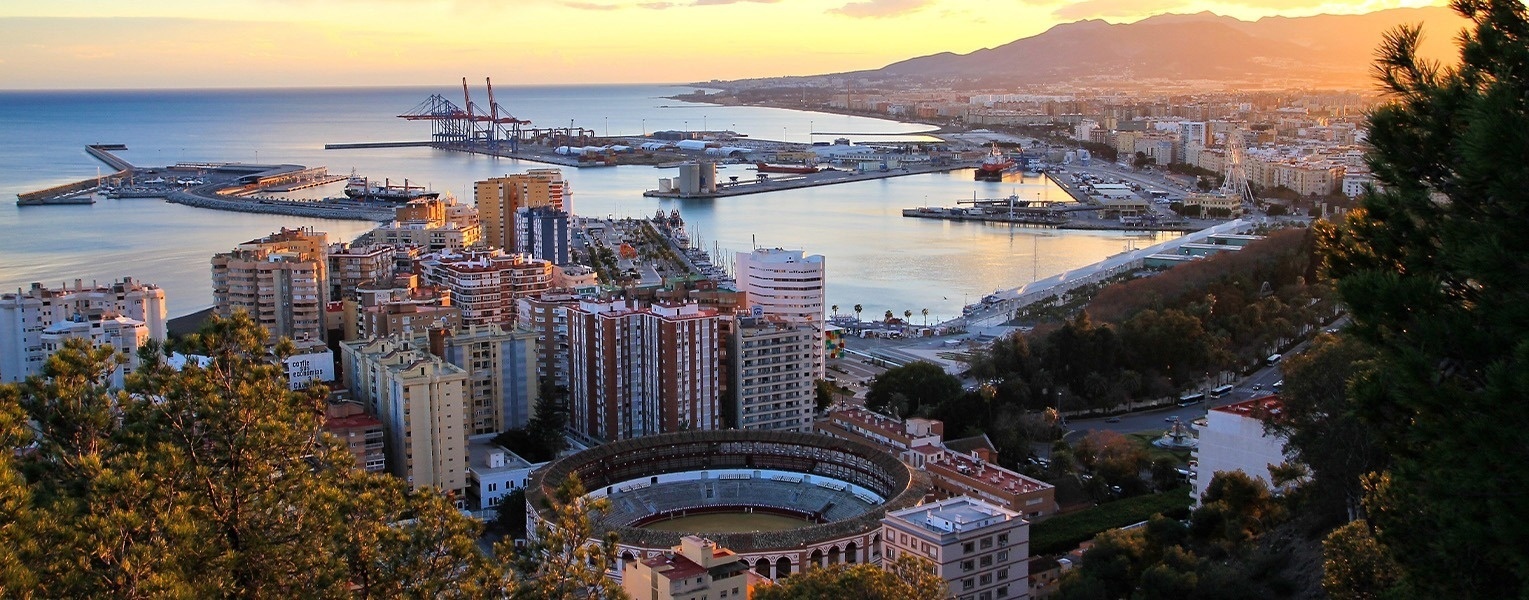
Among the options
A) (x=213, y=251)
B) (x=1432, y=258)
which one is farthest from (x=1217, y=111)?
(x=1432, y=258)

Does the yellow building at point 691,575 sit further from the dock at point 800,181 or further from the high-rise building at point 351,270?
the dock at point 800,181

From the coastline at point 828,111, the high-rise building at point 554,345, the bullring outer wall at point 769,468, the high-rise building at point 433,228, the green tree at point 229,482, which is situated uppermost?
the coastline at point 828,111

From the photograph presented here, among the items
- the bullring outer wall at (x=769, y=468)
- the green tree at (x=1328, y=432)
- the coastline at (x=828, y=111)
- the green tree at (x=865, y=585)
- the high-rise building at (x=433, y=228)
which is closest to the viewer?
the green tree at (x=865, y=585)

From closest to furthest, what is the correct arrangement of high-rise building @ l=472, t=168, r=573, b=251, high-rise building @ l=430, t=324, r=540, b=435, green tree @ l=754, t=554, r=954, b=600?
green tree @ l=754, t=554, r=954, b=600 → high-rise building @ l=430, t=324, r=540, b=435 → high-rise building @ l=472, t=168, r=573, b=251

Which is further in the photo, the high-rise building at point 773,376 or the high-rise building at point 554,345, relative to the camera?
the high-rise building at point 554,345

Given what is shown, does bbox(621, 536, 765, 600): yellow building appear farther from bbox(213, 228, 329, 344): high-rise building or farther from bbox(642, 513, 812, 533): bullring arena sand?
bbox(213, 228, 329, 344): high-rise building

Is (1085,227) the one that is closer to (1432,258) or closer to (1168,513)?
(1168,513)

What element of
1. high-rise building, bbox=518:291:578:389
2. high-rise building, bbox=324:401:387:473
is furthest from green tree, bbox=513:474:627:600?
high-rise building, bbox=518:291:578:389

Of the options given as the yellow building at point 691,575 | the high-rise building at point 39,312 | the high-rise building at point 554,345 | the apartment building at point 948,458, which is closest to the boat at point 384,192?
the high-rise building at point 39,312
